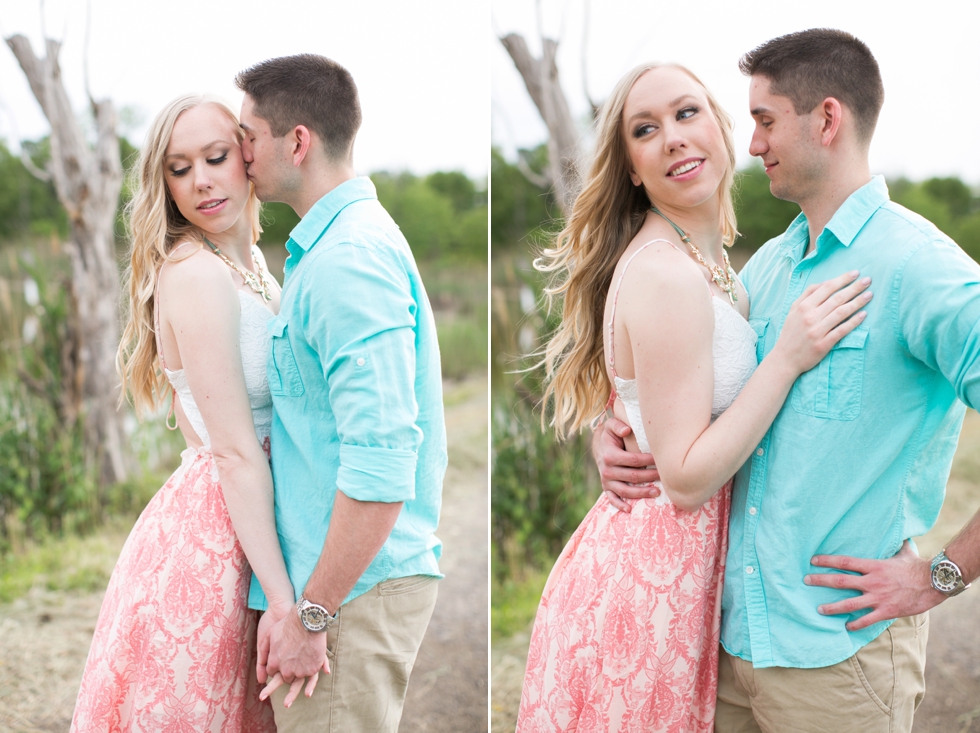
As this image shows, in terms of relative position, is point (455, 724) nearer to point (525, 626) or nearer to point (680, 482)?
point (525, 626)

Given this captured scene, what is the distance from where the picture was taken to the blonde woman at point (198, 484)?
162cm

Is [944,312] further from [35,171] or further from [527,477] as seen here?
[35,171]

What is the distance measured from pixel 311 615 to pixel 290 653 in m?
0.09

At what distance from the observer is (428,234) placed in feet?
29.1

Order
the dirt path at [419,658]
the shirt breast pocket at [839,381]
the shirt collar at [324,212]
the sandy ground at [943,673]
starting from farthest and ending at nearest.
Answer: the dirt path at [419,658] < the sandy ground at [943,673] < the shirt collar at [324,212] < the shirt breast pocket at [839,381]

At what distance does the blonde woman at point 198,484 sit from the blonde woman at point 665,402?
0.66 meters

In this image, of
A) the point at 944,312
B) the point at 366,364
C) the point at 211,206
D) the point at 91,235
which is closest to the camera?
the point at 944,312

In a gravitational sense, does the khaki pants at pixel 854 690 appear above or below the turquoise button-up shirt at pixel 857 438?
below

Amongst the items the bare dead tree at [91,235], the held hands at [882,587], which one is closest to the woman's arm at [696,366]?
the held hands at [882,587]

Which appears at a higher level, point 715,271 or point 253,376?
point 715,271

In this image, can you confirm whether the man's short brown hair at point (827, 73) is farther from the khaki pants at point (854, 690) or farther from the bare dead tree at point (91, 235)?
the bare dead tree at point (91, 235)

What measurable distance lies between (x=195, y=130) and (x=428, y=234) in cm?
716

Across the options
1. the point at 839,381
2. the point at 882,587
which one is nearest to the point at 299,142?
the point at 839,381

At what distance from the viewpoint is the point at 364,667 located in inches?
63.4
